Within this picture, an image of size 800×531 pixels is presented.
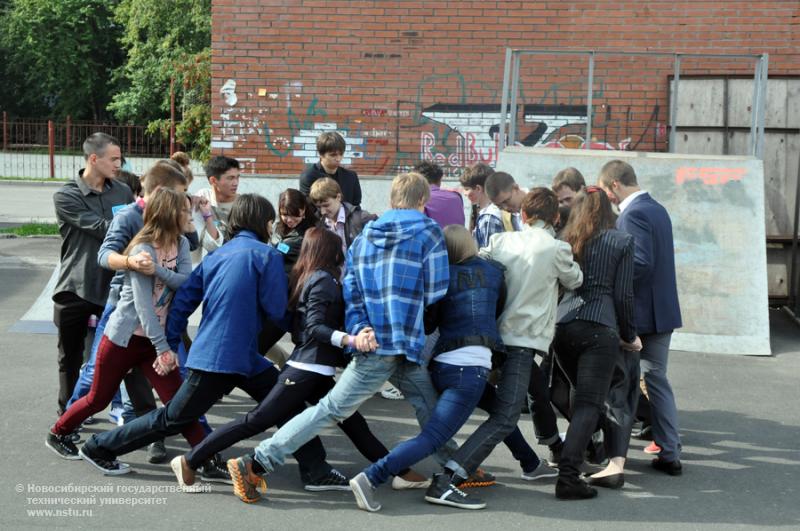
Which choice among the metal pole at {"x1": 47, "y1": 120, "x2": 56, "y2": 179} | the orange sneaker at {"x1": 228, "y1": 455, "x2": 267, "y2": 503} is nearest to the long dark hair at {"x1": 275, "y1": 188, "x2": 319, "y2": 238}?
the orange sneaker at {"x1": 228, "y1": 455, "x2": 267, "y2": 503}

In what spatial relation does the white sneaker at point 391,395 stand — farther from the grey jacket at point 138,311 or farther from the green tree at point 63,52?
the green tree at point 63,52

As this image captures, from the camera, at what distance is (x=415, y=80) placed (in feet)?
40.2

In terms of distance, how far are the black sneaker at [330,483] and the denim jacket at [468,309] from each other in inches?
36.4

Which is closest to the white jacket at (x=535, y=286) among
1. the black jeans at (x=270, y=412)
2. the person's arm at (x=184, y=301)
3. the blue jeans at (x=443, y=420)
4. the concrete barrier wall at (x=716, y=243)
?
the blue jeans at (x=443, y=420)

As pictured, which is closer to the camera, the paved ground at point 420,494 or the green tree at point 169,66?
the paved ground at point 420,494

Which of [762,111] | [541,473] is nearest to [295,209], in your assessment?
[541,473]

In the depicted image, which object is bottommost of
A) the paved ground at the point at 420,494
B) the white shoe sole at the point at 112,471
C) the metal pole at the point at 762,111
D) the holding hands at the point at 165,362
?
the paved ground at the point at 420,494

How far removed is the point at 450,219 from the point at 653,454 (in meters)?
2.14

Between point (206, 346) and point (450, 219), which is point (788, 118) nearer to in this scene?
point (450, 219)

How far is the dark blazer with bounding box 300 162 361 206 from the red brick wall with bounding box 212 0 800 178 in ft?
14.4

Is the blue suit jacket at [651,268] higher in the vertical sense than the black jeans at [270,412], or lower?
higher

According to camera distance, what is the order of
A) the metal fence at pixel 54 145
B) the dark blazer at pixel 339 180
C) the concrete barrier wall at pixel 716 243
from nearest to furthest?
the dark blazer at pixel 339 180, the concrete barrier wall at pixel 716 243, the metal fence at pixel 54 145

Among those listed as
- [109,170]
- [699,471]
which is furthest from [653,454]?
[109,170]

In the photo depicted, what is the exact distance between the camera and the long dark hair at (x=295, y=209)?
6.14 meters
